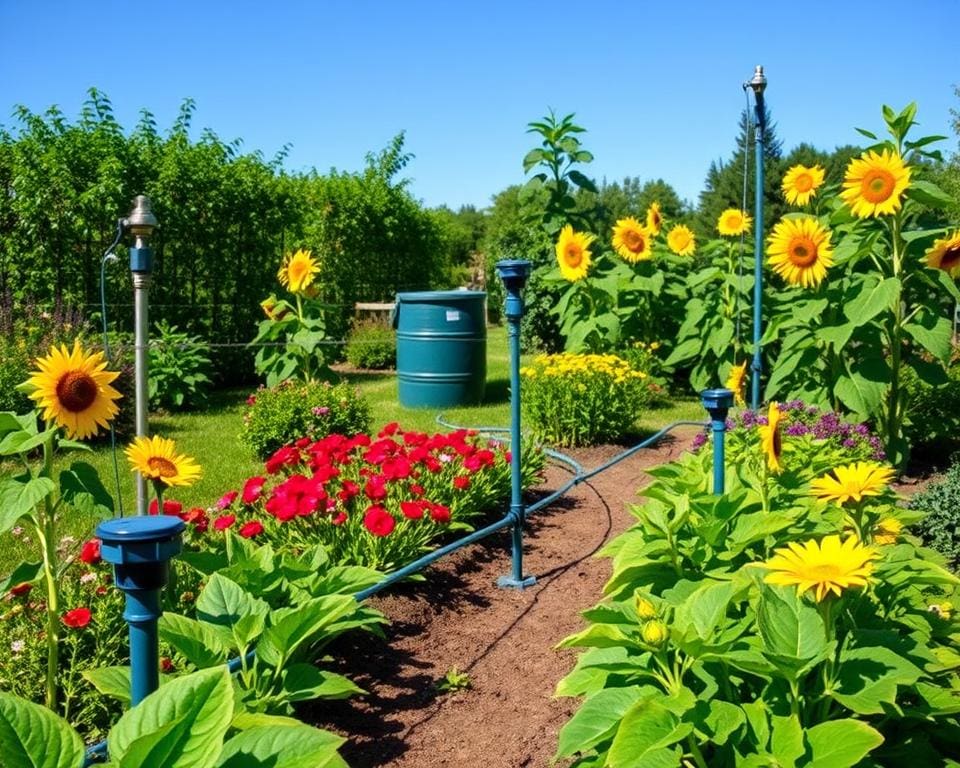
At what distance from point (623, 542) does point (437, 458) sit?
1591mm

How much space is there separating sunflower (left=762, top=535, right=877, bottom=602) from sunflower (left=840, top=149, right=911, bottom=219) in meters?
3.37

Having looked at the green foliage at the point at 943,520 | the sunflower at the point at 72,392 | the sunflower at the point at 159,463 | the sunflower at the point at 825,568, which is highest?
the sunflower at the point at 72,392

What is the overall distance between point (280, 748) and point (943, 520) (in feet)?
11.2

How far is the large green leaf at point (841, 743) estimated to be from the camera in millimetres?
1563

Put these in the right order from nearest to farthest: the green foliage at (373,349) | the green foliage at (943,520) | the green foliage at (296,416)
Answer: the green foliage at (943,520) → the green foliage at (296,416) → the green foliage at (373,349)

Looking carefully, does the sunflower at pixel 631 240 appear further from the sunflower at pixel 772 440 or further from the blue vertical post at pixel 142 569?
the blue vertical post at pixel 142 569

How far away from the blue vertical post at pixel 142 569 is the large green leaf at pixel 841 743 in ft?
3.98

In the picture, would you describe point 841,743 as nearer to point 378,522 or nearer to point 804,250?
point 378,522

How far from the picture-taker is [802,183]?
5703 millimetres

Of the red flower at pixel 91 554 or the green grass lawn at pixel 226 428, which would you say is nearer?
the red flower at pixel 91 554

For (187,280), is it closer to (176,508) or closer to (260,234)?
(260,234)

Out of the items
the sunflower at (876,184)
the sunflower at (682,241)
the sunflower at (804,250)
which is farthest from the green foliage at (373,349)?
the sunflower at (876,184)

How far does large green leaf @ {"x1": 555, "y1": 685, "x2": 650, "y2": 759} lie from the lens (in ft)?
5.86

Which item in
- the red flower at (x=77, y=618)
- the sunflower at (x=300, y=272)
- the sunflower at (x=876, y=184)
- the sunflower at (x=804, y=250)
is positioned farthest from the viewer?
the sunflower at (x=300, y=272)
